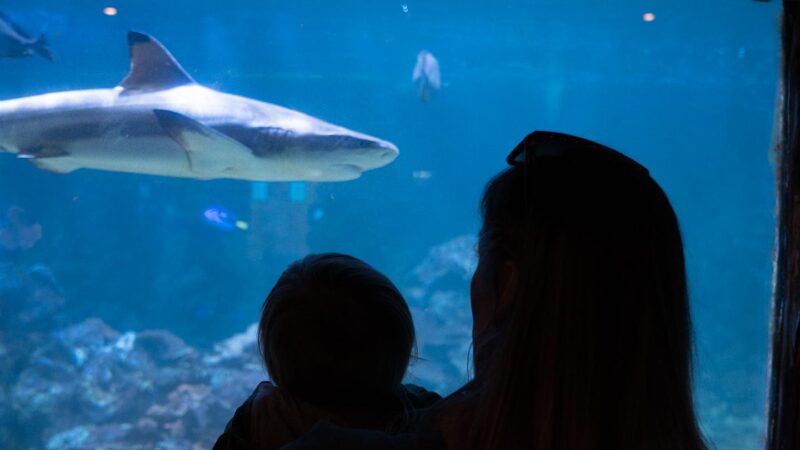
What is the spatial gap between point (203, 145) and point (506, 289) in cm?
470

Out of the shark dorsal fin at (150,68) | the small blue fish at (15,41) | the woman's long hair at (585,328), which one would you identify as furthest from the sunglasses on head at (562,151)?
the small blue fish at (15,41)

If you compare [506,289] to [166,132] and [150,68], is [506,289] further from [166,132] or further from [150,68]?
[150,68]

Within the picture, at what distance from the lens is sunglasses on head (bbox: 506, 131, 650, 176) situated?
2.87ft

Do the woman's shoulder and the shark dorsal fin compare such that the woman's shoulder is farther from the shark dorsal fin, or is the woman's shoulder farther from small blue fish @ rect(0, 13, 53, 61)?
small blue fish @ rect(0, 13, 53, 61)

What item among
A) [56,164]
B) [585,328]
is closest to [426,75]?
[56,164]

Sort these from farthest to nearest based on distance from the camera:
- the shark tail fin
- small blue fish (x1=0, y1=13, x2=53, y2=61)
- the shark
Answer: the shark tail fin
small blue fish (x1=0, y1=13, x2=53, y2=61)
the shark

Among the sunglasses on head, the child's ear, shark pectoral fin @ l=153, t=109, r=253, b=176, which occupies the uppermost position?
shark pectoral fin @ l=153, t=109, r=253, b=176

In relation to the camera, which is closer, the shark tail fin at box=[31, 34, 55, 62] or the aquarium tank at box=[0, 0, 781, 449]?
the aquarium tank at box=[0, 0, 781, 449]

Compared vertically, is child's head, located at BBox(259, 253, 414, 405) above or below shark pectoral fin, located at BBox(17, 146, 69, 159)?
below

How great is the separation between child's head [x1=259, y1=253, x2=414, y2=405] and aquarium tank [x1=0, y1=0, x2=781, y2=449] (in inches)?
10.8

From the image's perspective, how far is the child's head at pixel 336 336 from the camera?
1.16m

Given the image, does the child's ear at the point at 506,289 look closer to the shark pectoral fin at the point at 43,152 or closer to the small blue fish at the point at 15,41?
the shark pectoral fin at the point at 43,152

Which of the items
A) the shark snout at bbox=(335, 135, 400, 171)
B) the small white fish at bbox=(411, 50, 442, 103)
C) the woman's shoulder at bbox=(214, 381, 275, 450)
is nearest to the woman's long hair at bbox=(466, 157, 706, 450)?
the woman's shoulder at bbox=(214, 381, 275, 450)

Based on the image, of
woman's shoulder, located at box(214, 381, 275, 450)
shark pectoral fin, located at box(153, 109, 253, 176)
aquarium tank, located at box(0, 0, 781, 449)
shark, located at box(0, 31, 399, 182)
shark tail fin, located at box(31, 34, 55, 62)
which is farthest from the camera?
shark tail fin, located at box(31, 34, 55, 62)
